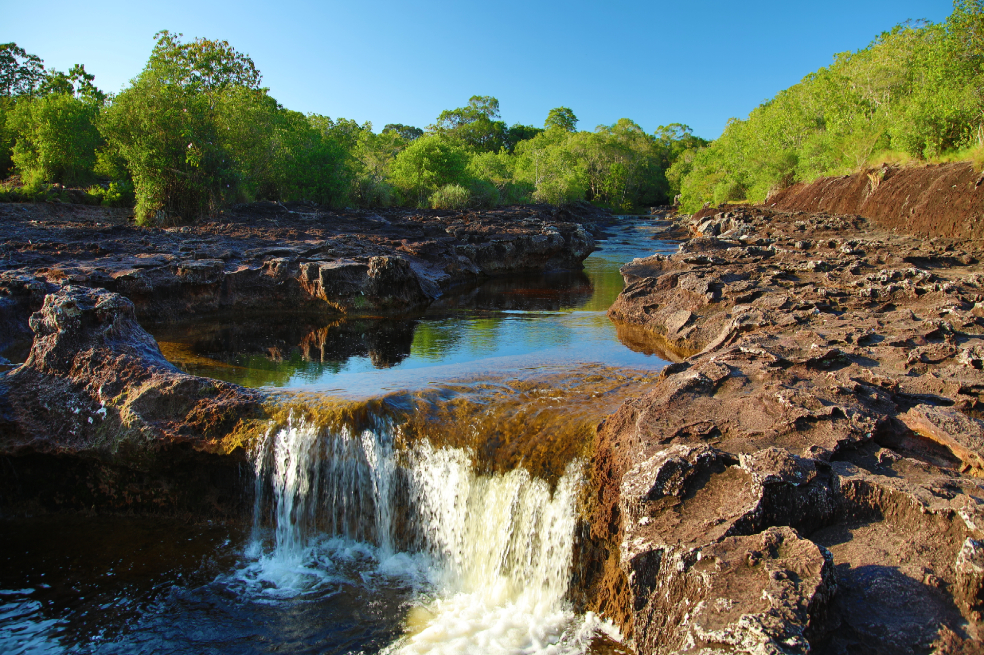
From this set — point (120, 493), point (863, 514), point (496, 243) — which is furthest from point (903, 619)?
point (496, 243)

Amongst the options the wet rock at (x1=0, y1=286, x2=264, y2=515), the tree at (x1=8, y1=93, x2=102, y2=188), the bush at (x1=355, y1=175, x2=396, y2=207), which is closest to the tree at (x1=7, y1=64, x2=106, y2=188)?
the tree at (x1=8, y1=93, x2=102, y2=188)

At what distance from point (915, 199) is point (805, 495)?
23.8m

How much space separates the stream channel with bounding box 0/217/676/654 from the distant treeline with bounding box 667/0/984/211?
863 inches

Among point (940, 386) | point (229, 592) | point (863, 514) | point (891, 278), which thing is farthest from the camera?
point (891, 278)

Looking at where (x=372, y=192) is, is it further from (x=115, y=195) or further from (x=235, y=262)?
(x=235, y=262)

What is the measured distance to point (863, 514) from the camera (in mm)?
4285

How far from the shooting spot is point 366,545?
6.35 m

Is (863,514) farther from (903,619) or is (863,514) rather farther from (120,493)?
(120,493)

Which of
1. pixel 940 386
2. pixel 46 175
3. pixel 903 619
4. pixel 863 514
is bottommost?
pixel 903 619

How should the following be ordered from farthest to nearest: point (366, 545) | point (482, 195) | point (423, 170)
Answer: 1. point (482, 195)
2. point (423, 170)
3. point (366, 545)

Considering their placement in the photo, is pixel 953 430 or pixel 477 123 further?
pixel 477 123

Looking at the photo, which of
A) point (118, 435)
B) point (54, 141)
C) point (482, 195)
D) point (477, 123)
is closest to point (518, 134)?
point (477, 123)

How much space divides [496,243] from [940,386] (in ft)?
63.2

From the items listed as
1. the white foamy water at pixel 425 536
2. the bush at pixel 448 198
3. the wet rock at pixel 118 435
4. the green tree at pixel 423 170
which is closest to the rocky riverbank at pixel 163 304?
the wet rock at pixel 118 435
